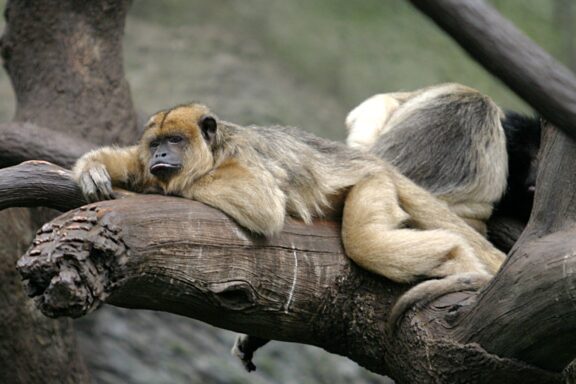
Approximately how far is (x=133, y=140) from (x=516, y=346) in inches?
157

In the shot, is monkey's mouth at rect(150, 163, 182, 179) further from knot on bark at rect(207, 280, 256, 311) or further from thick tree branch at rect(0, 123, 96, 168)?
thick tree branch at rect(0, 123, 96, 168)

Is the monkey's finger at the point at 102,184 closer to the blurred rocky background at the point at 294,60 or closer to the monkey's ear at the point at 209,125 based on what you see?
the monkey's ear at the point at 209,125

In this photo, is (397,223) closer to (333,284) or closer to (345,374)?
(333,284)

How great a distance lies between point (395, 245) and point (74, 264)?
1.62 m

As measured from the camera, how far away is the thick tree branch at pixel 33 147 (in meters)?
5.99

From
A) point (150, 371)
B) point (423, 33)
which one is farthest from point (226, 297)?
point (423, 33)

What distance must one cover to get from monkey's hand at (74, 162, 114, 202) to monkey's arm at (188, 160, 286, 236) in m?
0.40

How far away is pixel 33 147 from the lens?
6012mm

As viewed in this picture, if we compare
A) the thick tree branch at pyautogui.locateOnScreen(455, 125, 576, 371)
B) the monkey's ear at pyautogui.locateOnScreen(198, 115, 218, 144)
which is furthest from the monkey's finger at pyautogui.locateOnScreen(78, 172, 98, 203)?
the thick tree branch at pyautogui.locateOnScreen(455, 125, 576, 371)

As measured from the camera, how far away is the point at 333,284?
4.27 metres

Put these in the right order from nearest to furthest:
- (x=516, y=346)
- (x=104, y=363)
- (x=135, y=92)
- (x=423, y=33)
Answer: (x=516, y=346) < (x=104, y=363) < (x=135, y=92) < (x=423, y=33)

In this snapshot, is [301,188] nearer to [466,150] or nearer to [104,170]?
[104,170]

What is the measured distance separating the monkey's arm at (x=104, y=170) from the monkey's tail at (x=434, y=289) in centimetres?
143

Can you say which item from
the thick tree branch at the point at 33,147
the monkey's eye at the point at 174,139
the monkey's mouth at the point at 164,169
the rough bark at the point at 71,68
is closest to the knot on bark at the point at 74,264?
the monkey's mouth at the point at 164,169
